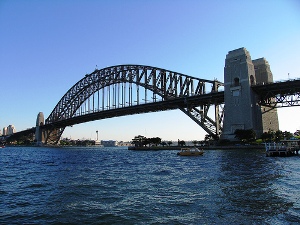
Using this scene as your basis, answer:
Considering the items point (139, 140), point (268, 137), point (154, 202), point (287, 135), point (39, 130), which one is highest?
point (39, 130)

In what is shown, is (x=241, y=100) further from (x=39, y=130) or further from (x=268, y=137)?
(x=39, y=130)

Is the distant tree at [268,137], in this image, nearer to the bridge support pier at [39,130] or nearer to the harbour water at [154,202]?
the harbour water at [154,202]

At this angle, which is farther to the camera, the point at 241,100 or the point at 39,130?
the point at 39,130

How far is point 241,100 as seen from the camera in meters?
64.1

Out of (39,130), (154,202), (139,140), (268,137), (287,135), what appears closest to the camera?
(154,202)

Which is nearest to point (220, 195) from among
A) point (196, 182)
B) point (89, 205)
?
point (196, 182)

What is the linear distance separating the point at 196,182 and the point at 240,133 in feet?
151

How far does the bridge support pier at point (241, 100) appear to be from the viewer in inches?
2483

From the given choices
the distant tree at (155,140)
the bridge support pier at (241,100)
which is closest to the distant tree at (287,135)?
the bridge support pier at (241,100)

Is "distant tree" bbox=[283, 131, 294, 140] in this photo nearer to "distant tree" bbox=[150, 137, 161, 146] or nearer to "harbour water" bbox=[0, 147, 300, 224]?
"distant tree" bbox=[150, 137, 161, 146]

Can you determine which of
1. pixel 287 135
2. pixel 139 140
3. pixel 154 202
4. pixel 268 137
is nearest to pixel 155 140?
pixel 139 140

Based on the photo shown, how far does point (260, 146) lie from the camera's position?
5716 cm

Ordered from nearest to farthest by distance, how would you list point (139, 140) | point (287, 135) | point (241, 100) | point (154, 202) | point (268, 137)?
point (154, 202)
point (268, 137)
point (241, 100)
point (287, 135)
point (139, 140)

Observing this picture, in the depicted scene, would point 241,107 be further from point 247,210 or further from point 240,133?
point 247,210
